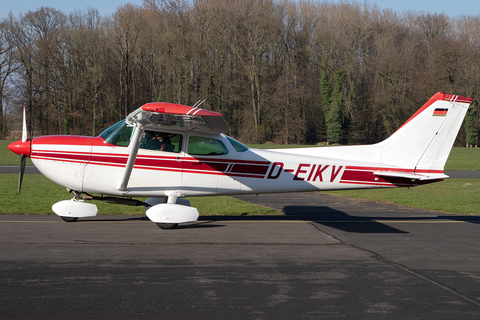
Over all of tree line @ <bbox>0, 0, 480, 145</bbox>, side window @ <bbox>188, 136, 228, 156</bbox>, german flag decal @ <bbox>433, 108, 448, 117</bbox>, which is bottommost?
side window @ <bbox>188, 136, 228, 156</bbox>

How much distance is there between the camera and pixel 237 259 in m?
6.00

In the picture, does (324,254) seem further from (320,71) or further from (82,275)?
(320,71)

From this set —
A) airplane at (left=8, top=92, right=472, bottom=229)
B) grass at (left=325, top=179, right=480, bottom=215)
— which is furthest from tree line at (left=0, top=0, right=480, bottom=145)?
airplane at (left=8, top=92, right=472, bottom=229)

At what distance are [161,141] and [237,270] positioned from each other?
394 centimetres

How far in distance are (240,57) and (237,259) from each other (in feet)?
148

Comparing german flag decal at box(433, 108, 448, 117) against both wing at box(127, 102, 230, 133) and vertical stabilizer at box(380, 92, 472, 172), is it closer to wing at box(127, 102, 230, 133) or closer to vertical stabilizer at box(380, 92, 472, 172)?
vertical stabilizer at box(380, 92, 472, 172)

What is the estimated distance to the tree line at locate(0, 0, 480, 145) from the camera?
47875 millimetres

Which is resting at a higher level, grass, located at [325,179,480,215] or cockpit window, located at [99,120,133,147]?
cockpit window, located at [99,120,133,147]

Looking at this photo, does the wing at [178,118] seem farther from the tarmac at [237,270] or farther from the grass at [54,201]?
the grass at [54,201]

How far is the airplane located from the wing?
0.07ft

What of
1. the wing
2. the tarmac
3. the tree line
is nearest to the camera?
the tarmac

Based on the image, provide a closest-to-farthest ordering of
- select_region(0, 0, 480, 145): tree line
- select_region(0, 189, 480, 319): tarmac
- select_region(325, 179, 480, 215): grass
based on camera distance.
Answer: select_region(0, 189, 480, 319): tarmac < select_region(325, 179, 480, 215): grass < select_region(0, 0, 480, 145): tree line

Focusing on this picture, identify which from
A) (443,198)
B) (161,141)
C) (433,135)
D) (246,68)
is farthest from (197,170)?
(246,68)

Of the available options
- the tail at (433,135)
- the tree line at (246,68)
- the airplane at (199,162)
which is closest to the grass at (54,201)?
the airplane at (199,162)
